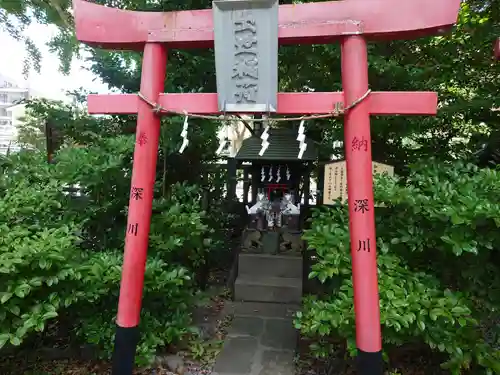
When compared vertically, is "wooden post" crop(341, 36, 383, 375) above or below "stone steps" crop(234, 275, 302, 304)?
above

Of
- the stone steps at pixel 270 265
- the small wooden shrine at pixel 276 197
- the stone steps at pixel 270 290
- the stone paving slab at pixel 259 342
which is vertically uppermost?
the small wooden shrine at pixel 276 197

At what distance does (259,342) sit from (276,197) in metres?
2.72

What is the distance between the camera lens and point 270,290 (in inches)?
229

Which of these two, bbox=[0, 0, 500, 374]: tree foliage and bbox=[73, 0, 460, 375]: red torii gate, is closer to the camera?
bbox=[73, 0, 460, 375]: red torii gate

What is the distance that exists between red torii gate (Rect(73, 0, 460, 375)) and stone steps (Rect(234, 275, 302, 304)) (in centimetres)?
286

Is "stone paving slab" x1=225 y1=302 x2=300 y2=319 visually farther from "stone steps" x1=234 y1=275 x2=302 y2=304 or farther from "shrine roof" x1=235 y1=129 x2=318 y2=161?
"shrine roof" x1=235 y1=129 x2=318 y2=161

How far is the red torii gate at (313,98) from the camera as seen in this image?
2.78 m

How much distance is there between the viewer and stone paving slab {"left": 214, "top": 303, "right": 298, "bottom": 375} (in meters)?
3.97

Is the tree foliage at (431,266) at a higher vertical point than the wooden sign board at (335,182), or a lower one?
lower

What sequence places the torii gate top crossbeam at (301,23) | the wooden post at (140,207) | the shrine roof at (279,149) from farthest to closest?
the shrine roof at (279,149)
the wooden post at (140,207)
the torii gate top crossbeam at (301,23)

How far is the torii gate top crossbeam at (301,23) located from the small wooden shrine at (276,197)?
3.27 m

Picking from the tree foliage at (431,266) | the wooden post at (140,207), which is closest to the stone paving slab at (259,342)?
the tree foliage at (431,266)

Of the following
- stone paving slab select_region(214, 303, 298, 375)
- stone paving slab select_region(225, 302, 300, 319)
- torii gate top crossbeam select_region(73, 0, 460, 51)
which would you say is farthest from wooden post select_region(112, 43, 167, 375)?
stone paving slab select_region(225, 302, 300, 319)

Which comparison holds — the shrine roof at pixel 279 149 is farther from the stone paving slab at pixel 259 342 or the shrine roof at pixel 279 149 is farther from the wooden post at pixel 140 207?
the wooden post at pixel 140 207
